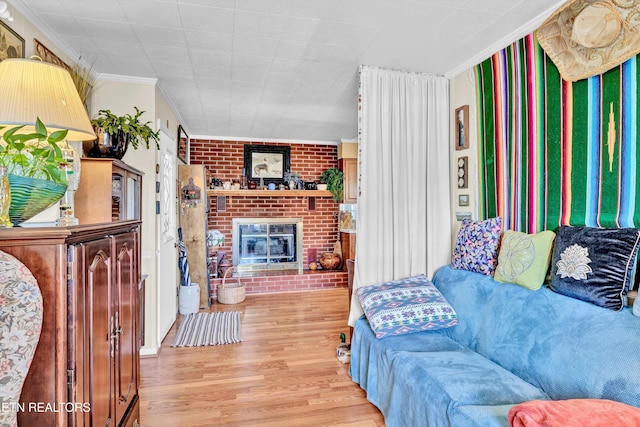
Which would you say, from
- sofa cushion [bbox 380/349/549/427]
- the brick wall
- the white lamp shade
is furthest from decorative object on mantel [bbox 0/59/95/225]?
the brick wall

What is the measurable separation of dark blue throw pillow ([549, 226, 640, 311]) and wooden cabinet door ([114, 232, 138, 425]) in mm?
2043

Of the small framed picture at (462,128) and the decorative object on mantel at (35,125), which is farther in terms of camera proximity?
the small framed picture at (462,128)

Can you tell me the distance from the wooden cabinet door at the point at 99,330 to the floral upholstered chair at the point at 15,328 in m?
0.19

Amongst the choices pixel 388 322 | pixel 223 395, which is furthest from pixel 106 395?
pixel 388 322

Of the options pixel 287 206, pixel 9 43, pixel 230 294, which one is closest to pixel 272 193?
pixel 287 206

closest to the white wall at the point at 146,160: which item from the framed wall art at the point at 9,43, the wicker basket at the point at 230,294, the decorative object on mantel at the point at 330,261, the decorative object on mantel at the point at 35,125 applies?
the framed wall art at the point at 9,43

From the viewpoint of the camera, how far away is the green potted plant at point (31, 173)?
3.44 feet

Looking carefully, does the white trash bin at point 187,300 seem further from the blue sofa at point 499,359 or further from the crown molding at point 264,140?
the blue sofa at point 499,359

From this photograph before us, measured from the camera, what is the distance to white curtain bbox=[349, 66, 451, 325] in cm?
270

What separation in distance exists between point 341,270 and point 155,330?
124 inches

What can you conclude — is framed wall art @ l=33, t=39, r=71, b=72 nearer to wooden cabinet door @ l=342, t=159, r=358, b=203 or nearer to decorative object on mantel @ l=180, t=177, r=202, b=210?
decorative object on mantel @ l=180, t=177, r=202, b=210

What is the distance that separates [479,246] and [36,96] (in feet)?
7.96

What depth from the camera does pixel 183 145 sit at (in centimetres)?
462

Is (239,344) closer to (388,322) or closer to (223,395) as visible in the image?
(223,395)
